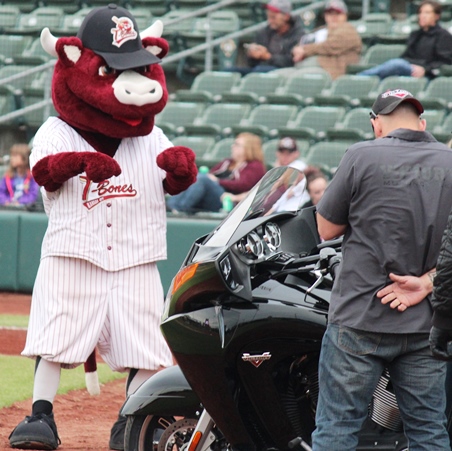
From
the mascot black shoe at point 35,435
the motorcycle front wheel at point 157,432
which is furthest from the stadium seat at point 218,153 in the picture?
the motorcycle front wheel at point 157,432

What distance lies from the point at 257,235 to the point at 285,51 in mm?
9988

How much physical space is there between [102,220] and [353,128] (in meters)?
7.08

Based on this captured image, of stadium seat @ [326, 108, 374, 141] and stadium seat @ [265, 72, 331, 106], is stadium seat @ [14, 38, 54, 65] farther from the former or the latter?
stadium seat @ [326, 108, 374, 141]

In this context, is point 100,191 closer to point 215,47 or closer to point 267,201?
point 267,201

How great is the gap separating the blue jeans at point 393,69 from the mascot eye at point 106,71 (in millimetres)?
7658

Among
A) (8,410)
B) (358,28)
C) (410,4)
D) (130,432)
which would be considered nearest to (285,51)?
(358,28)

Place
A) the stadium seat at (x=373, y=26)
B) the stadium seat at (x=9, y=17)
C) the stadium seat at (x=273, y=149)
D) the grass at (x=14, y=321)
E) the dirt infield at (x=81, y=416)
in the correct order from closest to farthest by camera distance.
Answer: the dirt infield at (x=81, y=416)
the grass at (x=14, y=321)
the stadium seat at (x=273, y=149)
the stadium seat at (x=373, y=26)
the stadium seat at (x=9, y=17)

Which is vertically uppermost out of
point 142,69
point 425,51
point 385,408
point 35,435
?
point 142,69

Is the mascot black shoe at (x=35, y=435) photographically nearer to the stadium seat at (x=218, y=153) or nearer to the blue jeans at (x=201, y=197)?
the blue jeans at (x=201, y=197)

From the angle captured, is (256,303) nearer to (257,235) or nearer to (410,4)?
(257,235)

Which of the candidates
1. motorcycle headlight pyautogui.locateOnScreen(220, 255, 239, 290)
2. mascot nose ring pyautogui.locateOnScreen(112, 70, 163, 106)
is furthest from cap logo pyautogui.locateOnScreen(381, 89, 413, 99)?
mascot nose ring pyautogui.locateOnScreen(112, 70, 163, 106)

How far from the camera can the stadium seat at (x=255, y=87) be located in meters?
13.3

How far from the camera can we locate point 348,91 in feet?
41.7

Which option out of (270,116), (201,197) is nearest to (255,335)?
(201,197)
